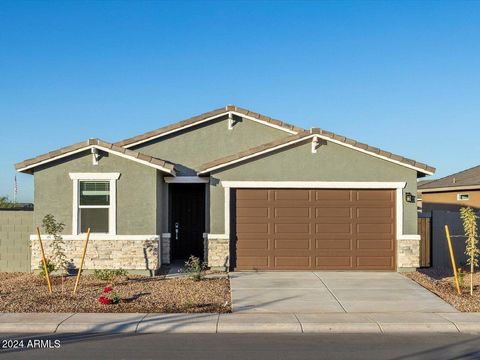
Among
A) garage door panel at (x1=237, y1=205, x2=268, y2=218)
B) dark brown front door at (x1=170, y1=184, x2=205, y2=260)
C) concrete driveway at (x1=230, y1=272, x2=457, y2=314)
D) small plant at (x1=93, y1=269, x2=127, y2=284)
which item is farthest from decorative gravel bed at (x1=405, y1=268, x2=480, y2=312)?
small plant at (x1=93, y1=269, x2=127, y2=284)

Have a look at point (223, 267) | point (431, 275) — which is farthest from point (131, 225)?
point (431, 275)

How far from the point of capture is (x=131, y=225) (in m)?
15.0

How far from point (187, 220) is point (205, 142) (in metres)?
2.77

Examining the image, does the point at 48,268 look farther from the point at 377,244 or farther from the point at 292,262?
the point at 377,244

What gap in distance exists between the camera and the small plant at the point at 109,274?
13945 mm

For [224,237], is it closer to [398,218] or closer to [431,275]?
[398,218]

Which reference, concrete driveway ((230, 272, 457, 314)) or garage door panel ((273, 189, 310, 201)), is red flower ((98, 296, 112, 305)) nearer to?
concrete driveway ((230, 272, 457, 314))

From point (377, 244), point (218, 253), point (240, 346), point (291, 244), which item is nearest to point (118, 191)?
point (218, 253)

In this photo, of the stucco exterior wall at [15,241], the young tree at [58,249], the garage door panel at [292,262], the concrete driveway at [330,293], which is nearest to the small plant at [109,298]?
the concrete driveway at [330,293]

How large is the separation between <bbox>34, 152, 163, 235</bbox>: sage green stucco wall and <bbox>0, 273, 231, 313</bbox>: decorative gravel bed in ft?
5.00

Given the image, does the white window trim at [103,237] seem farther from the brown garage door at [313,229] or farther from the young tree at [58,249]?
the brown garage door at [313,229]

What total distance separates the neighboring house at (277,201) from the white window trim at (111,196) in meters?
0.03

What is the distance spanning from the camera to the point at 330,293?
12.6 metres

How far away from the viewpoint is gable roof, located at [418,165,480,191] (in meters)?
26.5
